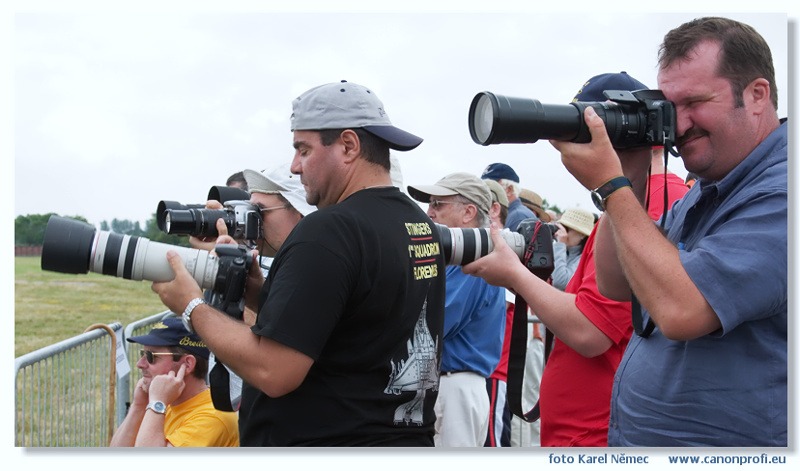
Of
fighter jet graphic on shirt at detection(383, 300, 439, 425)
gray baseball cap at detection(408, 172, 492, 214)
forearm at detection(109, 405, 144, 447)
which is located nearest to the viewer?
fighter jet graphic on shirt at detection(383, 300, 439, 425)

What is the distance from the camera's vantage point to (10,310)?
9.47ft

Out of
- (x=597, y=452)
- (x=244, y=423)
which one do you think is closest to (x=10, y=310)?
(x=244, y=423)

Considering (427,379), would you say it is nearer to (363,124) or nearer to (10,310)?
(363,124)

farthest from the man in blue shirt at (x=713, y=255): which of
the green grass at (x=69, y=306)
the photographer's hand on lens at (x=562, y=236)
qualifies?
the green grass at (x=69, y=306)

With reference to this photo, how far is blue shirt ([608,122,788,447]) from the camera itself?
1.72m

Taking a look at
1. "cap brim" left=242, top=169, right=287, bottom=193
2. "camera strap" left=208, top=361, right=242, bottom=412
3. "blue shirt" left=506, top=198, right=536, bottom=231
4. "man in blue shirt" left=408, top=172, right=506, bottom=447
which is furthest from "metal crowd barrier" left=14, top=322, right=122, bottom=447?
"blue shirt" left=506, top=198, right=536, bottom=231

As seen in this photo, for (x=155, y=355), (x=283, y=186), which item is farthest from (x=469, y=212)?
(x=155, y=355)

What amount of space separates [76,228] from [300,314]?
2.62 ft

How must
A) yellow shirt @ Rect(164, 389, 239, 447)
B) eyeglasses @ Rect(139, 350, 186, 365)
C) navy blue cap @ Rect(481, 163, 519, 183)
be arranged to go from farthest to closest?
navy blue cap @ Rect(481, 163, 519, 183), eyeglasses @ Rect(139, 350, 186, 365), yellow shirt @ Rect(164, 389, 239, 447)

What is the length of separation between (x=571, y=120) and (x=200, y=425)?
6.82 feet

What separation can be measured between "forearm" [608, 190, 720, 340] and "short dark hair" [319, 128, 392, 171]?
0.79m

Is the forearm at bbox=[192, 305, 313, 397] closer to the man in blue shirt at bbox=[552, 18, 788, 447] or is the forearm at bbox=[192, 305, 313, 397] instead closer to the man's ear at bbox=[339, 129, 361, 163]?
the man's ear at bbox=[339, 129, 361, 163]

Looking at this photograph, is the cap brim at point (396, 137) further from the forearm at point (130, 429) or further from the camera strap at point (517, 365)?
the forearm at point (130, 429)

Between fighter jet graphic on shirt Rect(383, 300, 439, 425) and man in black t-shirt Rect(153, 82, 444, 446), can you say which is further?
fighter jet graphic on shirt Rect(383, 300, 439, 425)
